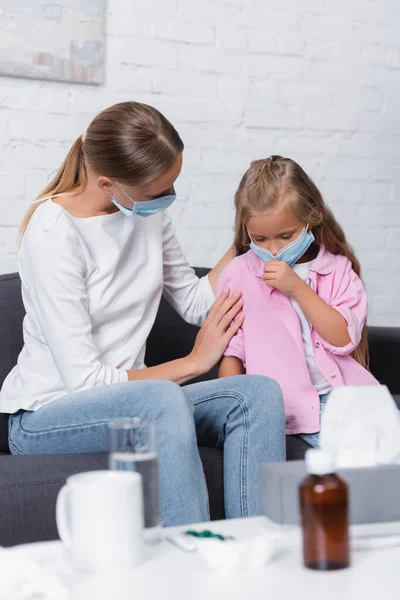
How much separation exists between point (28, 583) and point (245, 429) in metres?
0.78

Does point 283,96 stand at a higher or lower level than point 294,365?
higher

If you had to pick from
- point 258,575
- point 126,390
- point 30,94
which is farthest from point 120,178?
point 258,575

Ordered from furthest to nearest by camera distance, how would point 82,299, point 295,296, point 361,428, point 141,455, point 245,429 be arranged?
point 295,296
point 82,299
point 245,429
point 361,428
point 141,455

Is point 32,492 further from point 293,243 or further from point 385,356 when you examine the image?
point 385,356

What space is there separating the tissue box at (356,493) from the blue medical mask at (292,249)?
856mm

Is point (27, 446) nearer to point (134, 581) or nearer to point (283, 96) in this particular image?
point (134, 581)

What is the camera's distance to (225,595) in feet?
2.60

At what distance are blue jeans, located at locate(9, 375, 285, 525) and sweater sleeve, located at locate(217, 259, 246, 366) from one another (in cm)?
19

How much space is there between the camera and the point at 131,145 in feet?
5.32

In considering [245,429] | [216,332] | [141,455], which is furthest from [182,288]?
[141,455]

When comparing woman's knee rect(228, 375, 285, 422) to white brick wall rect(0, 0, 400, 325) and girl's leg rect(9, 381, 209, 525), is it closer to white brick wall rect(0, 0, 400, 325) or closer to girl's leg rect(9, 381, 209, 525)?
girl's leg rect(9, 381, 209, 525)

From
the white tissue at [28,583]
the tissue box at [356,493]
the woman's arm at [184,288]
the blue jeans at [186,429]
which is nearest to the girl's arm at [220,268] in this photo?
the woman's arm at [184,288]

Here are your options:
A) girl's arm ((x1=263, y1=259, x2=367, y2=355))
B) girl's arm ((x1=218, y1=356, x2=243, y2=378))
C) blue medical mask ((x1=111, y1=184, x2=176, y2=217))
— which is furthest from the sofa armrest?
blue medical mask ((x1=111, y1=184, x2=176, y2=217))

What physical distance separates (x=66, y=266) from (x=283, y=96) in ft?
4.29
